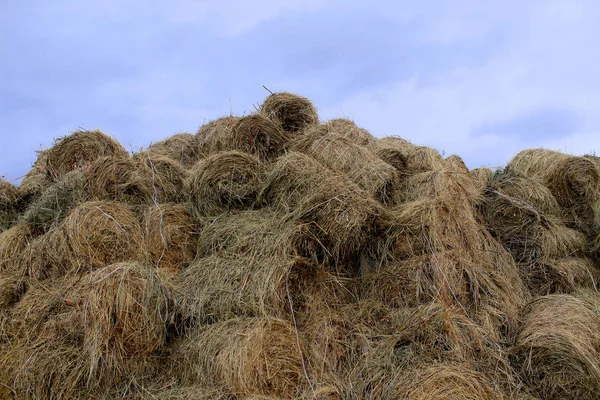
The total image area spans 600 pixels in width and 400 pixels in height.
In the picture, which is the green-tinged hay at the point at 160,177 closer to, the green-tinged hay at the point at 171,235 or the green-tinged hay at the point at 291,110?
the green-tinged hay at the point at 171,235

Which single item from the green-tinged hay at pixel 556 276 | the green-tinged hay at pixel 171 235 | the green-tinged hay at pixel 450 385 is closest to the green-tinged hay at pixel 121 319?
the green-tinged hay at pixel 171 235

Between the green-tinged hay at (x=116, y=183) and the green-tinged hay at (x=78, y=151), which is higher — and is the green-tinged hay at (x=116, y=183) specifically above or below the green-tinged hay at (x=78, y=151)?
below

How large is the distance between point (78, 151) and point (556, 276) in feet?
19.8

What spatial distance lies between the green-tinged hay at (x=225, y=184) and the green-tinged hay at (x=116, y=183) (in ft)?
2.14

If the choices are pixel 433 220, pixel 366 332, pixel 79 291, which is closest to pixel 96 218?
pixel 79 291

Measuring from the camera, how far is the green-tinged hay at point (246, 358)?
3926 mm

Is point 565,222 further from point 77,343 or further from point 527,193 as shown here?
point 77,343

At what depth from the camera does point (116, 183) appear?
19.7 feet

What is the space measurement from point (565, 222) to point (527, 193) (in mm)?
765

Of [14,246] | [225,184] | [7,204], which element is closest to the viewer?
[14,246]

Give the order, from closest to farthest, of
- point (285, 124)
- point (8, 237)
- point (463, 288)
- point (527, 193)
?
point (463, 288), point (8, 237), point (527, 193), point (285, 124)

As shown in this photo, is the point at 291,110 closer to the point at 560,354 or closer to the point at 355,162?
the point at 355,162

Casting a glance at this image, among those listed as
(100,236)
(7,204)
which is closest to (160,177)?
(100,236)

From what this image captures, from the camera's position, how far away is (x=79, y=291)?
4.50m
